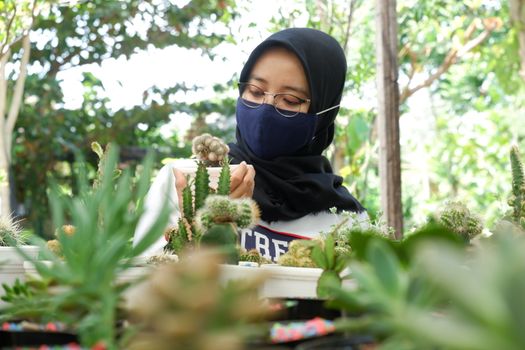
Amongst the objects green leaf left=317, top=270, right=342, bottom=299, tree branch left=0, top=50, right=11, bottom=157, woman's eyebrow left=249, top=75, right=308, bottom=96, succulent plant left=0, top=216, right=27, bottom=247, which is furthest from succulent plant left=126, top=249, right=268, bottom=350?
tree branch left=0, top=50, right=11, bottom=157

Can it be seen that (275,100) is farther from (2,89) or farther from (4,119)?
(4,119)

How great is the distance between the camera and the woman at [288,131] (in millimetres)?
2193

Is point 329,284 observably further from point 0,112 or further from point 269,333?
point 0,112

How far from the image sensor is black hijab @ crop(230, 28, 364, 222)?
2297 mm

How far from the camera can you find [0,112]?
5.70 m

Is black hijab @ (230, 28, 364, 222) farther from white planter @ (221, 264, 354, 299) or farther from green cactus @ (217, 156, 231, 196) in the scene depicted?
white planter @ (221, 264, 354, 299)

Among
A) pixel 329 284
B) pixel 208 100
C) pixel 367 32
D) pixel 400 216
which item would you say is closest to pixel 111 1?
pixel 208 100

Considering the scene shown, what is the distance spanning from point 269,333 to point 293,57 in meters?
1.84

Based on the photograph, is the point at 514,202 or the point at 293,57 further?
the point at 293,57

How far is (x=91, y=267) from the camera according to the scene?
477 mm

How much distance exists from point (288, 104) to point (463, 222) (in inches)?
51.5

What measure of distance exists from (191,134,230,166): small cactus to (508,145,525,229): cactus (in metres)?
0.41

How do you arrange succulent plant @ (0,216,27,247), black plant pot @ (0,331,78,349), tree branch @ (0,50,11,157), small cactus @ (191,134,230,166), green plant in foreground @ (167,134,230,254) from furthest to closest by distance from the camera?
tree branch @ (0,50,11,157)
small cactus @ (191,134,230,166)
succulent plant @ (0,216,27,247)
green plant in foreground @ (167,134,230,254)
black plant pot @ (0,331,78,349)

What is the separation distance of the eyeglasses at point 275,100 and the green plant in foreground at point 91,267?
1.63 metres
